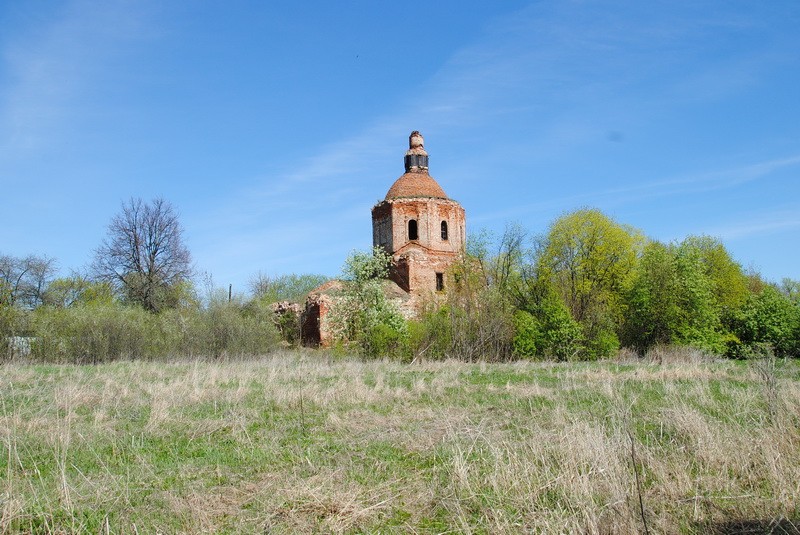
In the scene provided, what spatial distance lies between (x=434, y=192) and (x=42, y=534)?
36585 millimetres

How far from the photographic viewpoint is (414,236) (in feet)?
130

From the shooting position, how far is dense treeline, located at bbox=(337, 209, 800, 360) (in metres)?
23.6

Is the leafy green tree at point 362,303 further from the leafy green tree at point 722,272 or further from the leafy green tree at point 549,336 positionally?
the leafy green tree at point 722,272

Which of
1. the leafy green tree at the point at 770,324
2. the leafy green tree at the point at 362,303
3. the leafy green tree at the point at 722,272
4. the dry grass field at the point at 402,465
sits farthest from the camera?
the leafy green tree at the point at 722,272

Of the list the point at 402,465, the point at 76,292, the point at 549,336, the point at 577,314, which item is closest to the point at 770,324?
the point at 577,314

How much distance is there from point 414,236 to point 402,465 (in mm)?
33563

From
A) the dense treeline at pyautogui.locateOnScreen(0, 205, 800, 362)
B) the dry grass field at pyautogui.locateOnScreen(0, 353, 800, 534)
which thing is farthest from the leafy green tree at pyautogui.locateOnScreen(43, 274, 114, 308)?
the dry grass field at pyautogui.locateOnScreen(0, 353, 800, 534)

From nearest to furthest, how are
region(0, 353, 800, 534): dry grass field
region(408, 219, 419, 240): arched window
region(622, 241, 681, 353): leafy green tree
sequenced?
1. region(0, 353, 800, 534): dry grass field
2. region(622, 241, 681, 353): leafy green tree
3. region(408, 219, 419, 240): arched window

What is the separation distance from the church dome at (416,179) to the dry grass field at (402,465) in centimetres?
3065

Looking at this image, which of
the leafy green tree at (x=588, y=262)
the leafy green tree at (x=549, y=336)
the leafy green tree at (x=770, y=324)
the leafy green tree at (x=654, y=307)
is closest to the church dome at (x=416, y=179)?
the leafy green tree at (x=588, y=262)

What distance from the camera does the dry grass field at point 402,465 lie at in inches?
187

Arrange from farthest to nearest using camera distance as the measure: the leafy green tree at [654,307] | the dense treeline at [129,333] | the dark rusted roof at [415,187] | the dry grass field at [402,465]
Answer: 1. the dark rusted roof at [415,187]
2. the leafy green tree at [654,307]
3. the dense treeline at [129,333]
4. the dry grass field at [402,465]

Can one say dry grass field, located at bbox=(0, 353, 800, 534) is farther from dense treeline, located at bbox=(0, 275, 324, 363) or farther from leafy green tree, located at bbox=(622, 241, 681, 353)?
leafy green tree, located at bbox=(622, 241, 681, 353)

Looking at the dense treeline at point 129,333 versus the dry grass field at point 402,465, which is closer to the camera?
the dry grass field at point 402,465
